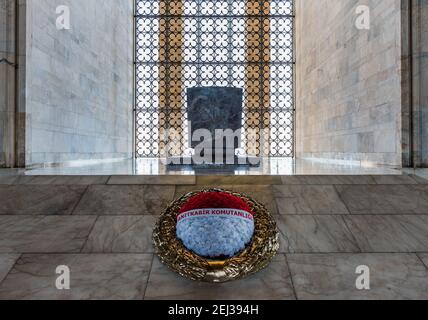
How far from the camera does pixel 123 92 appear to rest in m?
12.0

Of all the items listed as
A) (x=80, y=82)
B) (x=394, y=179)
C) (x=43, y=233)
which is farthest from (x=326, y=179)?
(x=80, y=82)

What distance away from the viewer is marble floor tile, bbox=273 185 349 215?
3688 mm

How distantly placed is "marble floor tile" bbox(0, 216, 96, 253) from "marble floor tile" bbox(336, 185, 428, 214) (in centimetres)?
263

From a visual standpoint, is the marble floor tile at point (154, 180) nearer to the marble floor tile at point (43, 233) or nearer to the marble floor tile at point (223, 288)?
the marble floor tile at point (43, 233)

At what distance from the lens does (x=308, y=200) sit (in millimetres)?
3859

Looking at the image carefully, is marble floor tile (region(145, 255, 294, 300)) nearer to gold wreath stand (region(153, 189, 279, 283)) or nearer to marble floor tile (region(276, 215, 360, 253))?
gold wreath stand (region(153, 189, 279, 283))

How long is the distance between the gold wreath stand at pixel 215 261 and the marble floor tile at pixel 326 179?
1.52 m

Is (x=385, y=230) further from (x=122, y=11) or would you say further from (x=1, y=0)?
(x=122, y=11)

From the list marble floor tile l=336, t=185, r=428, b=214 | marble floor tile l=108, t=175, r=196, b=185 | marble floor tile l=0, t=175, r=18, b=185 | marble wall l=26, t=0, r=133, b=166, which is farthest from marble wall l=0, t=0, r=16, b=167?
marble floor tile l=336, t=185, r=428, b=214

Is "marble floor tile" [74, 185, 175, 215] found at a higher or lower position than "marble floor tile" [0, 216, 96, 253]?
higher

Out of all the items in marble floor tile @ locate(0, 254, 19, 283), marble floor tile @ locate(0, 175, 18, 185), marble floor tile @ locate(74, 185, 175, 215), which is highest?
marble floor tile @ locate(0, 175, 18, 185)

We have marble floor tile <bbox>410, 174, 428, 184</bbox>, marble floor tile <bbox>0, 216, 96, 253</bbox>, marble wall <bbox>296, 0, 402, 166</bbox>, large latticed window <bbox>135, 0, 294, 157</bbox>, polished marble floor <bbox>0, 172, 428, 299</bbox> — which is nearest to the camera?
polished marble floor <bbox>0, 172, 428, 299</bbox>

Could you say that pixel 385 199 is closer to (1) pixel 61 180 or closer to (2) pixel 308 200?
(2) pixel 308 200

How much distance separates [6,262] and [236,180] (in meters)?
2.46
